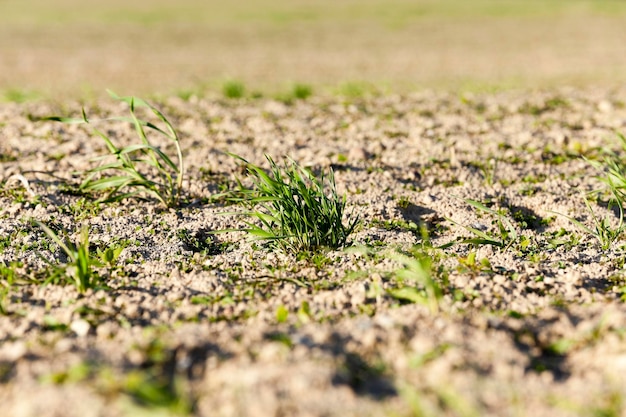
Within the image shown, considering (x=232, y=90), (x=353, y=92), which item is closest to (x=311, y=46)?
(x=353, y=92)

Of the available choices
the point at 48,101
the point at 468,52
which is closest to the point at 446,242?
the point at 48,101

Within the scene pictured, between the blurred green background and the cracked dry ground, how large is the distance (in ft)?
7.06

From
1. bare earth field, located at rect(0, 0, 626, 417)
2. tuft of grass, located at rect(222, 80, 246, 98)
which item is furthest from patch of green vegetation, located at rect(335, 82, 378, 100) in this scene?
tuft of grass, located at rect(222, 80, 246, 98)

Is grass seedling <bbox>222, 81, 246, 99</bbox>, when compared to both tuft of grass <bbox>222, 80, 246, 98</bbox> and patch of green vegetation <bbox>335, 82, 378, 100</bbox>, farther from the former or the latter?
patch of green vegetation <bbox>335, 82, 378, 100</bbox>

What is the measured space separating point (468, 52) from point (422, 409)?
1373cm

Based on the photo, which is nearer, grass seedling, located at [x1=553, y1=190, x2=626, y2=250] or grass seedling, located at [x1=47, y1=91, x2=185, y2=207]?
grass seedling, located at [x1=553, y1=190, x2=626, y2=250]

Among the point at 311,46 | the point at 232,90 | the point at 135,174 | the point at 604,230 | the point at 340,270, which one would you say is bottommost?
the point at 340,270

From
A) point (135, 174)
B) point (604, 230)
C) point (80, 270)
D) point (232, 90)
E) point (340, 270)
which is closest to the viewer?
point (80, 270)

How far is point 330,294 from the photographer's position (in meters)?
Answer: 2.32

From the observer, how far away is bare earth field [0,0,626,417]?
169 centimetres

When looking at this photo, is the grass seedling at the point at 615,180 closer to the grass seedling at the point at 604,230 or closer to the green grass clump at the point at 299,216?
the grass seedling at the point at 604,230

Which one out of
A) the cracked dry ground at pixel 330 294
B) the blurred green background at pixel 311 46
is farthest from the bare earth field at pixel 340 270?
the blurred green background at pixel 311 46

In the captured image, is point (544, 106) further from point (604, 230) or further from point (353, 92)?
point (604, 230)

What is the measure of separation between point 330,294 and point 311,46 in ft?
46.2
